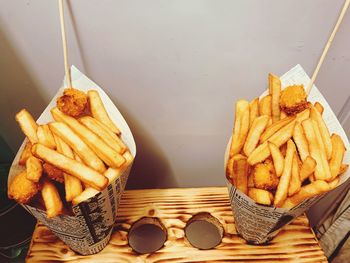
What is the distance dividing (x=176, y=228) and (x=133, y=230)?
181 millimetres

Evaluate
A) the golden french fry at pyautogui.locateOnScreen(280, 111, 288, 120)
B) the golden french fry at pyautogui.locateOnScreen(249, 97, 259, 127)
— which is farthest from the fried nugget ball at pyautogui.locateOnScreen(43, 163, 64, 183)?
the golden french fry at pyautogui.locateOnScreen(280, 111, 288, 120)

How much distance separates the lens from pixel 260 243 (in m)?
1.36

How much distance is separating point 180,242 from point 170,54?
75cm

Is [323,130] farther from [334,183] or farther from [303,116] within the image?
[334,183]

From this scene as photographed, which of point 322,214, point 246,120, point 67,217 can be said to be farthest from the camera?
point 322,214

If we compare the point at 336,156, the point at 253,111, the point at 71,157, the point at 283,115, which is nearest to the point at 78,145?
the point at 71,157

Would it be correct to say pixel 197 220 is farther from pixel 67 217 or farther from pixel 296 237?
pixel 67 217

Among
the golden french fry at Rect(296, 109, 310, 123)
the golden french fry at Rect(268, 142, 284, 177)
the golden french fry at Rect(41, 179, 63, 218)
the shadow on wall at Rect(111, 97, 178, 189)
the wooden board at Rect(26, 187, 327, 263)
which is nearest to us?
the golden french fry at Rect(41, 179, 63, 218)

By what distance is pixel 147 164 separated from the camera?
1.76 meters

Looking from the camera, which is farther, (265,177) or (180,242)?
(180,242)

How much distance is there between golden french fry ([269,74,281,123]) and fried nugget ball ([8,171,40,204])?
850 millimetres

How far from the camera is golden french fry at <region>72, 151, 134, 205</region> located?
1.01 m

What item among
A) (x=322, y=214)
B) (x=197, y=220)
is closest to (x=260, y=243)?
(x=197, y=220)

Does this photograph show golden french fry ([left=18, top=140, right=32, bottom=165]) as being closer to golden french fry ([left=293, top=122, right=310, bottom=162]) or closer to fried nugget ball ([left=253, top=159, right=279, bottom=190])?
fried nugget ball ([left=253, top=159, right=279, bottom=190])
